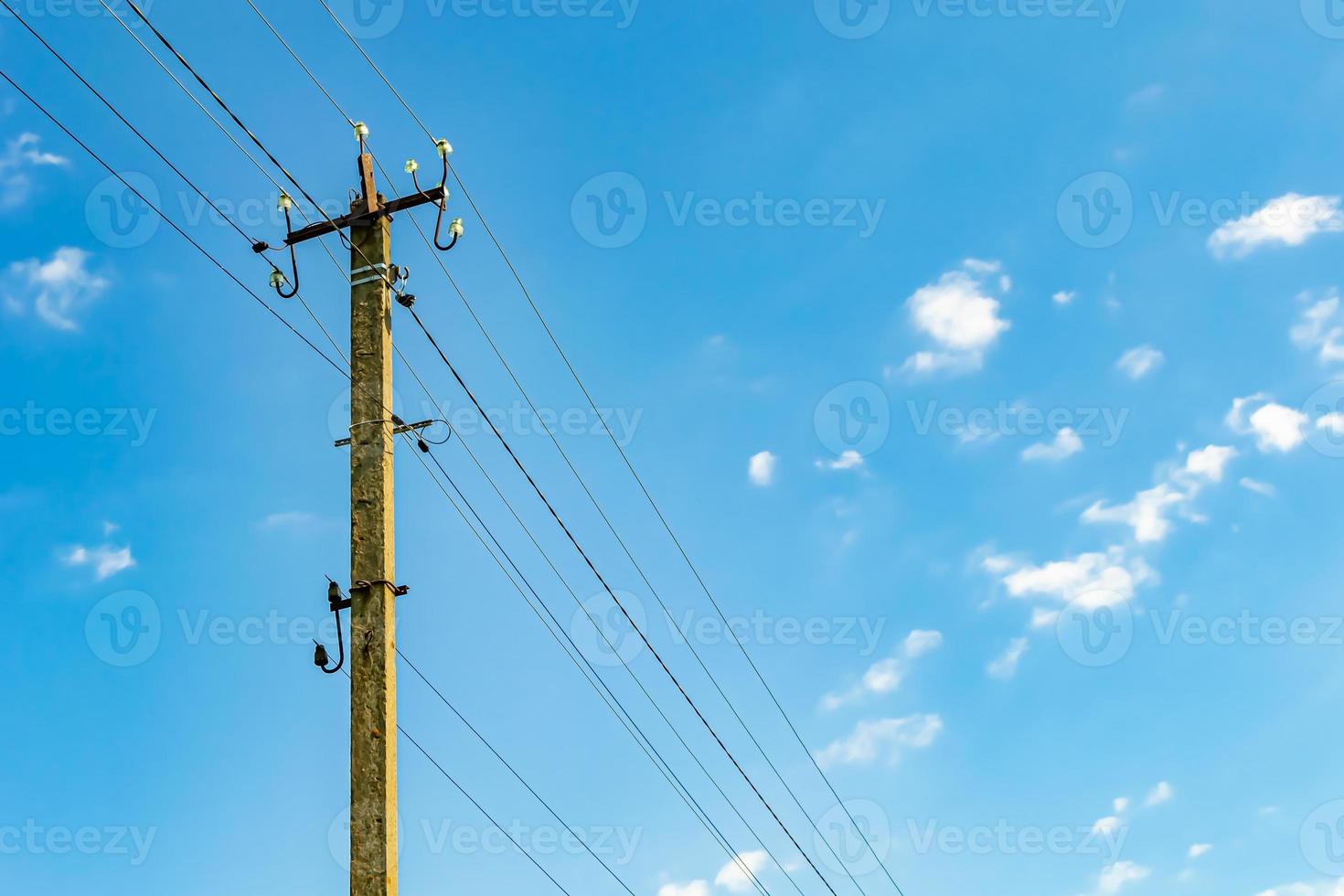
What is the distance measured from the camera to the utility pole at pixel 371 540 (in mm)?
8805

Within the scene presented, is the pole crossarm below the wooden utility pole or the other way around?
the other way around

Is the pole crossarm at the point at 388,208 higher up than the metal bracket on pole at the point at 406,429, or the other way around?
the pole crossarm at the point at 388,208

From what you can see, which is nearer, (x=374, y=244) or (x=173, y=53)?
(x=173, y=53)

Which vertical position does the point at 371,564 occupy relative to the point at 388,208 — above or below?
below

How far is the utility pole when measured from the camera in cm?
880

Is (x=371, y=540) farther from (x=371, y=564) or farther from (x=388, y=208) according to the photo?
(x=388, y=208)

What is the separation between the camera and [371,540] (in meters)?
9.62

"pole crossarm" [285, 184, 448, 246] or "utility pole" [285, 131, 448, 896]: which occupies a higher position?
"pole crossarm" [285, 184, 448, 246]

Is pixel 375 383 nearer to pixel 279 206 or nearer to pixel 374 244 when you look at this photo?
pixel 374 244

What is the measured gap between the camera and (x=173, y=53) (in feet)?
30.2

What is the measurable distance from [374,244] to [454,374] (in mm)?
1700

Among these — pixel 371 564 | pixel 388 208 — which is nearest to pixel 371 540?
pixel 371 564

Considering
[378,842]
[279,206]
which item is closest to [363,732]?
[378,842]

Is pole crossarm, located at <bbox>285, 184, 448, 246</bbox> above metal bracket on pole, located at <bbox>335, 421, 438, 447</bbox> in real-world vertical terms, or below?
above
